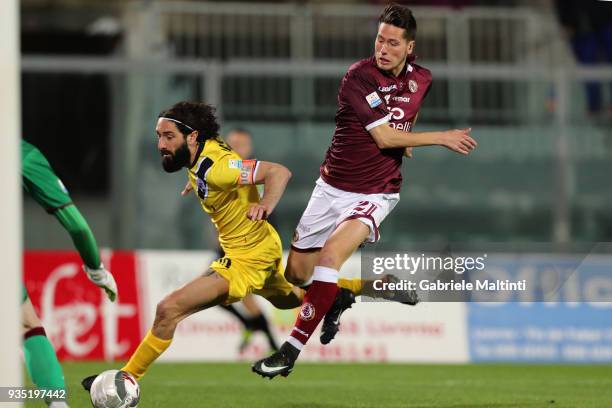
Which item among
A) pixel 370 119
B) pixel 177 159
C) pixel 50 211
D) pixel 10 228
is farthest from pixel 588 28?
pixel 10 228

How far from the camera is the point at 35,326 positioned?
6539mm

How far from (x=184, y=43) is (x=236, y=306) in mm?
4971

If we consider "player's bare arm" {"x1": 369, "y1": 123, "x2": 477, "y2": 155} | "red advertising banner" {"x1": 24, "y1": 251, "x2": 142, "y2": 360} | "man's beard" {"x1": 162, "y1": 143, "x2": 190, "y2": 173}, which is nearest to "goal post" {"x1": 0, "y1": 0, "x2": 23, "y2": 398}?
"man's beard" {"x1": 162, "y1": 143, "x2": 190, "y2": 173}

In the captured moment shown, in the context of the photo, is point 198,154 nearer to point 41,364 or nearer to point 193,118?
point 193,118

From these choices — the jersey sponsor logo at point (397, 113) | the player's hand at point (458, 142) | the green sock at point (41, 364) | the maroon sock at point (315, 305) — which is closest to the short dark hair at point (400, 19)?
the jersey sponsor logo at point (397, 113)

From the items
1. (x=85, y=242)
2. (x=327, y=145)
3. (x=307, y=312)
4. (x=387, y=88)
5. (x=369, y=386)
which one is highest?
(x=327, y=145)

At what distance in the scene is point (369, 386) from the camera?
10188 mm

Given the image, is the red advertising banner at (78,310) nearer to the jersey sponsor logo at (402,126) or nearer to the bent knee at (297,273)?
the bent knee at (297,273)

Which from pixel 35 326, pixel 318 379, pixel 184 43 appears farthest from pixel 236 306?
pixel 35 326

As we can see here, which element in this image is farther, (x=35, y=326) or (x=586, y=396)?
(x=586, y=396)

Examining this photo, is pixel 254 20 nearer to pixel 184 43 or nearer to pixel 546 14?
pixel 184 43

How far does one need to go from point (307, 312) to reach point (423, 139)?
4.50 ft

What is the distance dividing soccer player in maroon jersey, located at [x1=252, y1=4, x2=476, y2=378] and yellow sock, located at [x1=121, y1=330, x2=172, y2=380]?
2.51 ft

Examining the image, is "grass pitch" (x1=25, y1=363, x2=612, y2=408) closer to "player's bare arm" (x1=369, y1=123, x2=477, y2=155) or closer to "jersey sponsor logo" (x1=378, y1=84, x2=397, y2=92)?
"player's bare arm" (x1=369, y1=123, x2=477, y2=155)
